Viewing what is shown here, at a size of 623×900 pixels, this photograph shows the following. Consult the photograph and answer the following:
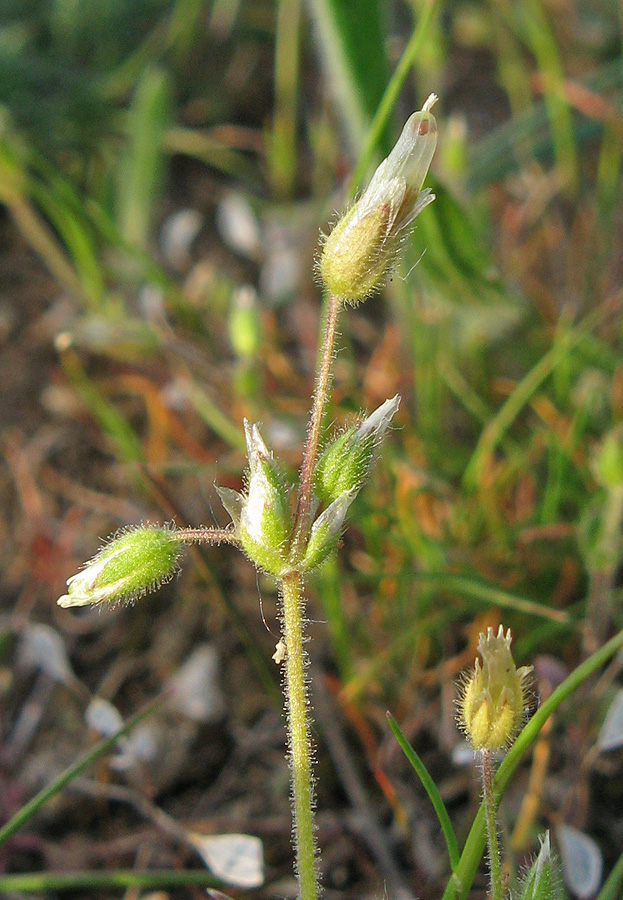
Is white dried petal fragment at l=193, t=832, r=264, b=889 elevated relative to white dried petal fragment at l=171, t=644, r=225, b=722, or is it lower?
lower

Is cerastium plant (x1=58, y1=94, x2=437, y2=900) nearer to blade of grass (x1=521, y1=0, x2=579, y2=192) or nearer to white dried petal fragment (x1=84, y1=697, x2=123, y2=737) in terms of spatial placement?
white dried petal fragment (x1=84, y1=697, x2=123, y2=737)

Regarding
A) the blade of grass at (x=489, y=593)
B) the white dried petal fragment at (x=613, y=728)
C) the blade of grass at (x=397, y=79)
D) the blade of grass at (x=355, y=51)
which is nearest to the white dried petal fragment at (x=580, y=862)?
the white dried petal fragment at (x=613, y=728)

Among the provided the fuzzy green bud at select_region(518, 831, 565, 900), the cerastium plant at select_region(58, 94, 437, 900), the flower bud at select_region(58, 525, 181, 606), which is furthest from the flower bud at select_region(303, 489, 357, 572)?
the fuzzy green bud at select_region(518, 831, 565, 900)

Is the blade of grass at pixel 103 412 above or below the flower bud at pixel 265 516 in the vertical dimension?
above

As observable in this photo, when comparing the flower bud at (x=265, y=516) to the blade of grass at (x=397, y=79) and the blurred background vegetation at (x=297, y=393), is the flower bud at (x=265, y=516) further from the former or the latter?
the blade of grass at (x=397, y=79)

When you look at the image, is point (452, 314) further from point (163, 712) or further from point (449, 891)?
point (449, 891)
